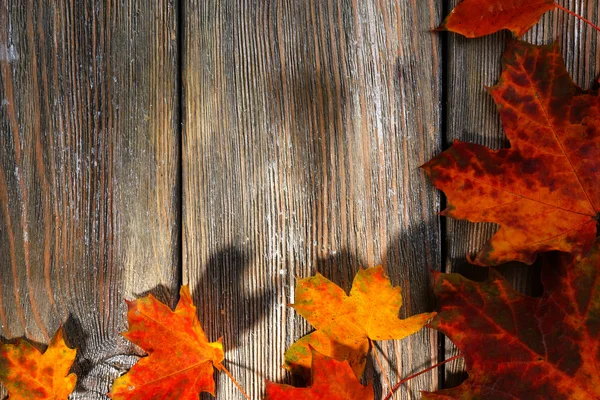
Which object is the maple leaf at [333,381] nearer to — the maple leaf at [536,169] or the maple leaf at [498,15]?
the maple leaf at [536,169]

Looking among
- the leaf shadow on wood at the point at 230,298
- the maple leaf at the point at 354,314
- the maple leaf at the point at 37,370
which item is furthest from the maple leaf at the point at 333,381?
the maple leaf at the point at 37,370

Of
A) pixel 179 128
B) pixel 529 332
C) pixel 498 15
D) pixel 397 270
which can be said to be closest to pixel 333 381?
pixel 397 270

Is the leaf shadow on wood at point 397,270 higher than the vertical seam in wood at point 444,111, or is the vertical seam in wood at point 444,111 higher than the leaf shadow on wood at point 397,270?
the vertical seam in wood at point 444,111

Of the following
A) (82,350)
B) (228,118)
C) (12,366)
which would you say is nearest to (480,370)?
(228,118)

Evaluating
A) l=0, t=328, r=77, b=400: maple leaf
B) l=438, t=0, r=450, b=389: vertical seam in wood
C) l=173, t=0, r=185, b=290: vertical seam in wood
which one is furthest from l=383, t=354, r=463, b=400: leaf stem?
l=0, t=328, r=77, b=400: maple leaf

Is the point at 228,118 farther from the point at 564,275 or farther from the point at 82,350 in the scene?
the point at 564,275

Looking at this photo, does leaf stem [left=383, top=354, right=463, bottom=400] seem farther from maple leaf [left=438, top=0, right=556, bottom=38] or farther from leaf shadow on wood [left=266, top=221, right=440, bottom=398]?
maple leaf [left=438, top=0, right=556, bottom=38]
